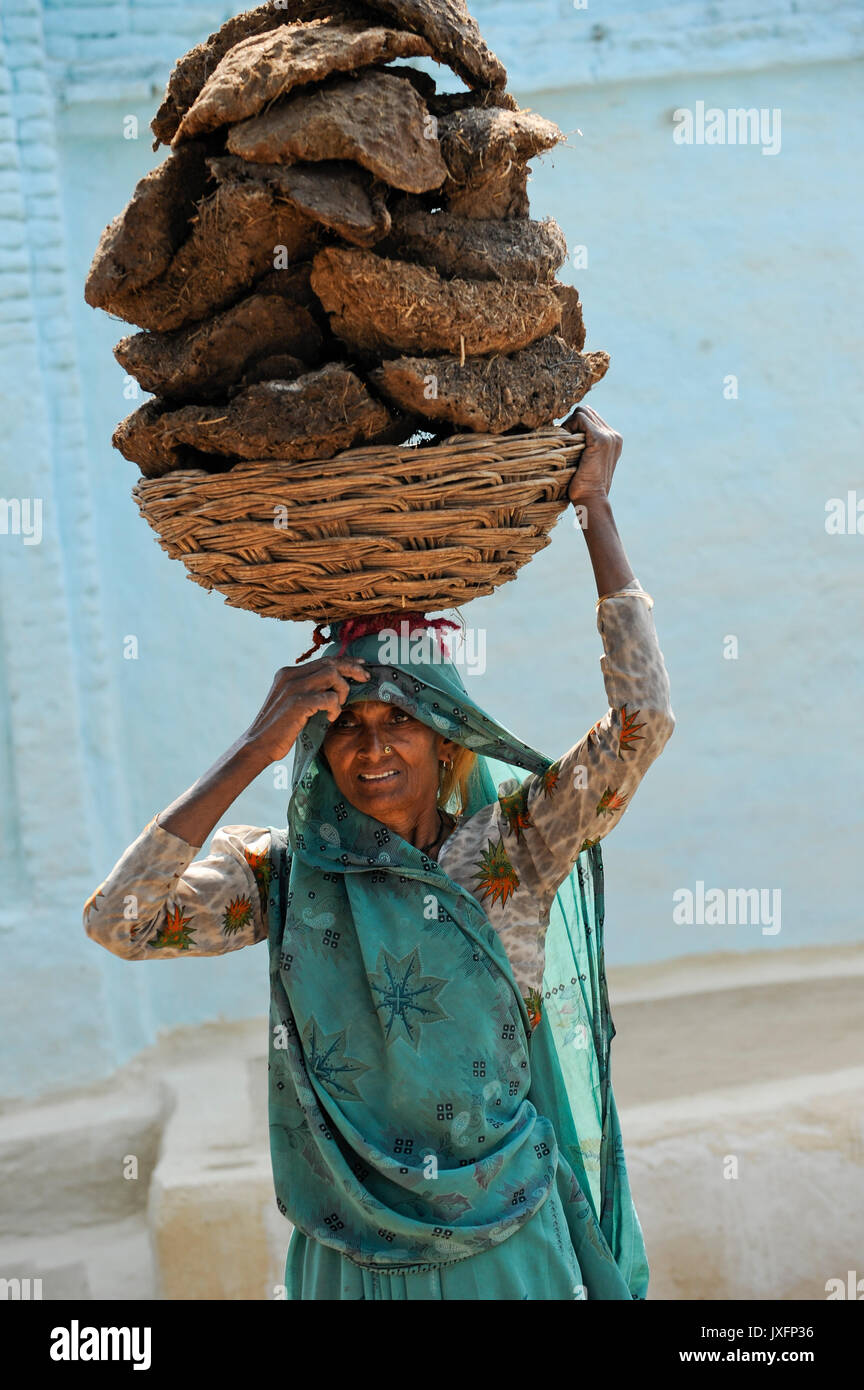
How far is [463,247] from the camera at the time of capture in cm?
179

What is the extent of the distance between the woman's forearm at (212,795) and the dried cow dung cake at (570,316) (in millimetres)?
752

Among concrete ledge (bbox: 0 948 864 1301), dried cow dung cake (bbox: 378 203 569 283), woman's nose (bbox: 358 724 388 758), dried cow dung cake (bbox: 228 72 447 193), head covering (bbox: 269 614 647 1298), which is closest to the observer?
dried cow dung cake (bbox: 228 72 447 193)

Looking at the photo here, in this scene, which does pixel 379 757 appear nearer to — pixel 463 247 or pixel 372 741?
pixel 372 741

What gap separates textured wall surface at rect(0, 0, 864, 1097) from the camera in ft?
15.6

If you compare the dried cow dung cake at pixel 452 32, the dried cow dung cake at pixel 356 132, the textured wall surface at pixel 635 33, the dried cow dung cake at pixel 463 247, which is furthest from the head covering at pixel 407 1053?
the textured wall surface at pixel 635 33

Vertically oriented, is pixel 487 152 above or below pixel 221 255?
above

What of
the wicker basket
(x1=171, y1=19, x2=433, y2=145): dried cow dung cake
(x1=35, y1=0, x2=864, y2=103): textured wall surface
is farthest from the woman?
(x1=35, y1=0, x2=864, y2=103): textured wall surface

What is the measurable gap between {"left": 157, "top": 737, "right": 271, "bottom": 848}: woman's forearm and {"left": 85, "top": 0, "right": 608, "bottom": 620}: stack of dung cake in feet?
0.84

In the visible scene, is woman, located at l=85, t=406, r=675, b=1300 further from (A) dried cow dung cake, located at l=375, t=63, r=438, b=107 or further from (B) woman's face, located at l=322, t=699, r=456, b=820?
(A) dried cow dung cake, located at l=375, t=63, r=438, b=107

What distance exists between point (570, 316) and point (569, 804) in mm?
707

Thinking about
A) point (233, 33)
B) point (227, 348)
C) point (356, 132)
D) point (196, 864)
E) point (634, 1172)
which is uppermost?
point (233, 33)

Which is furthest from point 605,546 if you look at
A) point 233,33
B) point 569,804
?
point 233,33
